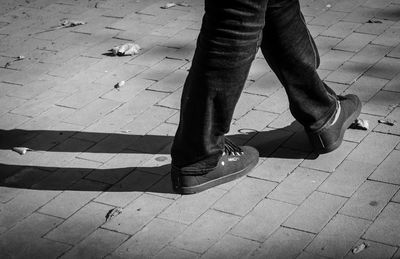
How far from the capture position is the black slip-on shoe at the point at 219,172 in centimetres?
365

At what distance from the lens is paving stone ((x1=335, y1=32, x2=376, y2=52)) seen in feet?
17.1

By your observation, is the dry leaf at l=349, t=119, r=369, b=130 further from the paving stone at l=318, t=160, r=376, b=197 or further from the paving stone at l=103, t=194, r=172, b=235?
the paving stone at l=103, t=194, r=172, b=235

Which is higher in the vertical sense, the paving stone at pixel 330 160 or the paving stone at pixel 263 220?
the paving stone at pixel 263 220

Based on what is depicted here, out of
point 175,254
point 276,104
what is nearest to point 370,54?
point 276,104

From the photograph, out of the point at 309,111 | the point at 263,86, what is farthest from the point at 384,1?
the point at 309,111

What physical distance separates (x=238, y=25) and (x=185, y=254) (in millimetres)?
982

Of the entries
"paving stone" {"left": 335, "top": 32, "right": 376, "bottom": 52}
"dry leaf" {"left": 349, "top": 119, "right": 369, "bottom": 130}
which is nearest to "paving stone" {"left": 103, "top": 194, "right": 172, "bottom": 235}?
"dry leaf" {"left": 349, "top": 119, "right": 369, "bottom": 130}

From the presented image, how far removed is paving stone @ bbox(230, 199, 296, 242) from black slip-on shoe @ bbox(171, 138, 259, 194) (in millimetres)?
256

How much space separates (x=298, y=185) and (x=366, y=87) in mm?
1214

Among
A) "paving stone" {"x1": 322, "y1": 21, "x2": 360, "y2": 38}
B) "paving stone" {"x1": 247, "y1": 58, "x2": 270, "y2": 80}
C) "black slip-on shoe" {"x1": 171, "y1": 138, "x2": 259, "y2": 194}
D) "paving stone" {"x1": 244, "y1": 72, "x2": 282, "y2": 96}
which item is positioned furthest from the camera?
"paving stone" {"x1": 322, "y1": 21, "x2": 360, "y2": 38}

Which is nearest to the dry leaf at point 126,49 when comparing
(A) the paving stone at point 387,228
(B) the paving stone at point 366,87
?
(B) the paving stone at point 366,87

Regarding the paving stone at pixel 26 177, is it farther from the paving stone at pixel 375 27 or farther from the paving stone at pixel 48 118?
the paving stone at pixel 375 27

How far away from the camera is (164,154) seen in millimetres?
4059

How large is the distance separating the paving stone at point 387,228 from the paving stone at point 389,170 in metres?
0.24
